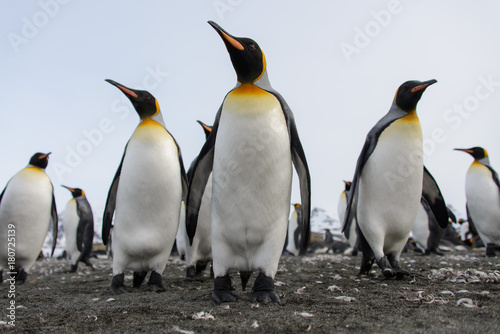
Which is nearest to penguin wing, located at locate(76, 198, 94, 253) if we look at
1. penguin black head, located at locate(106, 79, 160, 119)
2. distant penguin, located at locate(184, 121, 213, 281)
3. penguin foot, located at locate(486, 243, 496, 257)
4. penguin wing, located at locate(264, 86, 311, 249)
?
distant penguin, located at locate(184, 121, 213, 281)

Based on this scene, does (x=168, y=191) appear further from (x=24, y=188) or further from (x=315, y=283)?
(x=24, y=188)

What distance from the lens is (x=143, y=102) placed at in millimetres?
4746

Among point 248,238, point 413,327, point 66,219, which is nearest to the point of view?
point 413,327

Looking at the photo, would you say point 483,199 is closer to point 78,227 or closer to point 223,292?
point 223,292

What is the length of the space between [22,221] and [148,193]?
299 cm

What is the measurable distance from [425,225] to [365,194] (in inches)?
242

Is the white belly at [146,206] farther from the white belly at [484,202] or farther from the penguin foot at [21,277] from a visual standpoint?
the white belly at [484,202]

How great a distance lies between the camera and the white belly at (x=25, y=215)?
5930 mm

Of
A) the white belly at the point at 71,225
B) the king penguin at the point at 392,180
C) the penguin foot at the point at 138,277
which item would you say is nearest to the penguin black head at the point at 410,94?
the king penguin at the point at 392,180

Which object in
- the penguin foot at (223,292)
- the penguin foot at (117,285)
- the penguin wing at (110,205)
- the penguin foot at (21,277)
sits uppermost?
the penguin wing at (110,205)

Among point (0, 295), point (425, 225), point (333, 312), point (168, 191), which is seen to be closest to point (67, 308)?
point (168, 191)

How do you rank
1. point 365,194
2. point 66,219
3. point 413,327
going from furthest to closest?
point 66,219 < point 365,194 < point 413,327

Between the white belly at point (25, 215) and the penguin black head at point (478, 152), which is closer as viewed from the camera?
the white belly at point (25, 215)

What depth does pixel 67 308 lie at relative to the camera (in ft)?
10.5
